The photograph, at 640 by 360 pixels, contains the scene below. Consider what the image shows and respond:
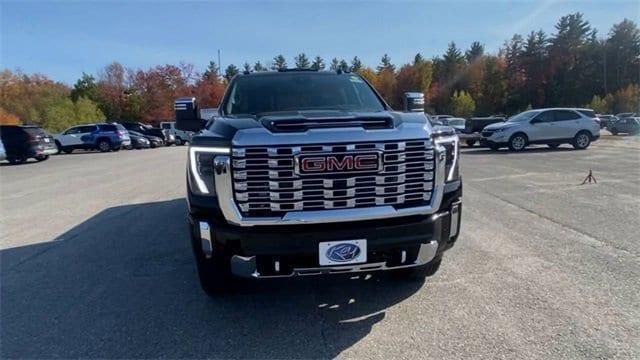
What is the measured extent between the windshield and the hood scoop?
1.04 m

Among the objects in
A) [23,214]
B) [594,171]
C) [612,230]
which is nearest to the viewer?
[612,230]

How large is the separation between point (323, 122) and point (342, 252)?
A: 0.93 m

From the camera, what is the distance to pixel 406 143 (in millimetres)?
3322

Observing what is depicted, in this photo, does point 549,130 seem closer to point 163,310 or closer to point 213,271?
point 213,271

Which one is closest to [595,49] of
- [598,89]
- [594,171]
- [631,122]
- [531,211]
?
[598,89]

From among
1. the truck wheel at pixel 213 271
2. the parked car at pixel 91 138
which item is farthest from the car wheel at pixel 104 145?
the truck wheel at pixel 213 271

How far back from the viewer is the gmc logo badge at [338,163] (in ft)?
10.4

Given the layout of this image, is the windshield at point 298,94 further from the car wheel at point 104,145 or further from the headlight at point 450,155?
the car wheel at point 104,145

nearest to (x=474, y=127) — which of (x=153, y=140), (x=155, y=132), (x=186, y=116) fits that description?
(x=186, y=116)

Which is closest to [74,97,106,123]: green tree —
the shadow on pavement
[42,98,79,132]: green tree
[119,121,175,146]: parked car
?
[42,98,79,132]: green tree

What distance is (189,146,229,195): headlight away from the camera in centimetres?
329

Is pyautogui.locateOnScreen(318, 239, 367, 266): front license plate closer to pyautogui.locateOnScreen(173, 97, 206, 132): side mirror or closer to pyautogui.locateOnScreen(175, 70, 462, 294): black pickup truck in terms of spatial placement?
pyautogui.locateOnScreen(175, 70, 462, 294): black pickup truck

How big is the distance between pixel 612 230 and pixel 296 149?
193 inches

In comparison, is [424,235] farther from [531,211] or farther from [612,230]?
[531,211]
